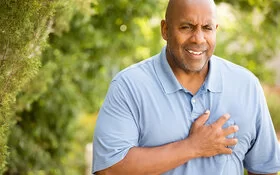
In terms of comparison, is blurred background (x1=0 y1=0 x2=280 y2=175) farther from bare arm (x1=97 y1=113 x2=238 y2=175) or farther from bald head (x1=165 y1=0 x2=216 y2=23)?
bare arm (x1=97 y1=113 x2=238 y2=175)

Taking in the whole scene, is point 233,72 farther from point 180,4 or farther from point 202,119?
point 180,4

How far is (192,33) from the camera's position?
9.40ft

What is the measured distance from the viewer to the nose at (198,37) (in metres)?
2.84

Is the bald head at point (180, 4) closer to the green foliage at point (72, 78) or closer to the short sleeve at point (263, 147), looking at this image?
the short sleeve at point (263, 147)

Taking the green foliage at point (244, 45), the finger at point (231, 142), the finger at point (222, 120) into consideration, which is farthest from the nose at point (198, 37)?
the green foliage at point (244, 45)

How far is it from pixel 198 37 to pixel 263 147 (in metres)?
0.62

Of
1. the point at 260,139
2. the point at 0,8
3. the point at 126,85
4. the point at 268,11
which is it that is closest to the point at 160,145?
the point at 126,85

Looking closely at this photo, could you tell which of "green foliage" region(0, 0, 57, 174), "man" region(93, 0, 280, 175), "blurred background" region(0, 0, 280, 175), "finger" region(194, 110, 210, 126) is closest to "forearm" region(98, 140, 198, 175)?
"man" region(93, 0, 280, 175)

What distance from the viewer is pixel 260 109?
2.98 metres

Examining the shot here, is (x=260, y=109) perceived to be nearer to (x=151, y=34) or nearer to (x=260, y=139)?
(x=260, y=139)

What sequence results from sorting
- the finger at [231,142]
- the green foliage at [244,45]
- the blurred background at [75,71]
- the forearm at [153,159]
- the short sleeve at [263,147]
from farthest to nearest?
the green foliage at [244,45] → the blurred background at [75,71] → the short sleeve at [263,147] → the finger at [231,142] → the forearm at [153,159]

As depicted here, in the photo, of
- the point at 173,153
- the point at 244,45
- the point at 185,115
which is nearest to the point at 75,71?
the point at 185,115

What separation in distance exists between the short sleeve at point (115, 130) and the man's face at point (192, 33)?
313mm

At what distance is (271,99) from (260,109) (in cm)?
542
